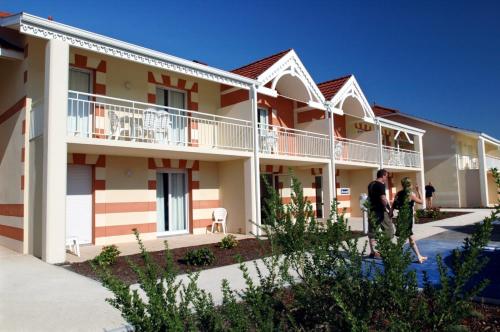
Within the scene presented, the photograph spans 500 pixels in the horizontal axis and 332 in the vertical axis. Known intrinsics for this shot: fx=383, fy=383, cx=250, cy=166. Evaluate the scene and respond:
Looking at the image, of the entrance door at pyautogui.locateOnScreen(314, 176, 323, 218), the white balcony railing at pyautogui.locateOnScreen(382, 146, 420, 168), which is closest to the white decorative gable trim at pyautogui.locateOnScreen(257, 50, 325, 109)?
the entrance door at pyautogui.locateOnScreen(314, 176, 323, 218)

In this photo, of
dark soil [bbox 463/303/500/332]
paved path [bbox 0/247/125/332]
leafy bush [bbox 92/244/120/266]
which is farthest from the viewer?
leafy bush [bbox 92/244/120/266]

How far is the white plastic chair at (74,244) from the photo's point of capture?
8.91 m

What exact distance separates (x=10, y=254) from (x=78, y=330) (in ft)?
19.7

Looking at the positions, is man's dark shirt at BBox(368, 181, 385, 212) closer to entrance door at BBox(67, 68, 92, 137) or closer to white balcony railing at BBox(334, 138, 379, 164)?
entrance door at BBox(67, 68, 92, 137)

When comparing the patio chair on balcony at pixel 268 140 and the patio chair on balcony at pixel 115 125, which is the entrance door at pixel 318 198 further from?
the patio chair on balcony at pixel 115 125

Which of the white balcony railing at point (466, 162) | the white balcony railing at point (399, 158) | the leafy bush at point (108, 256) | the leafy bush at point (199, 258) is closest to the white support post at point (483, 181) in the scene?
the white balcony railing at point (466, 162)

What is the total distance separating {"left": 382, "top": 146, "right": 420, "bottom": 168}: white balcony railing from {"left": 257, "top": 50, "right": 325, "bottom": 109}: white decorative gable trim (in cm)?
687

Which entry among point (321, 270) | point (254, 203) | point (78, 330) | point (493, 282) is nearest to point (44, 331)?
point (78, 330)

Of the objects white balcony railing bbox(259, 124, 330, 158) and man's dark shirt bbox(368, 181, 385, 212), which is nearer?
man's dark shirt bbox(368, 181, 385, 212)

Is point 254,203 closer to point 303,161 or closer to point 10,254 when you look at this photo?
point 303,161

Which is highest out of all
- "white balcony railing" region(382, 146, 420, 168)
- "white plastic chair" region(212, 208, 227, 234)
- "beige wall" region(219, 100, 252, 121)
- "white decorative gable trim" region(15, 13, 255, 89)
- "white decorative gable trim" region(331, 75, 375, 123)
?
"white decorative gable trim" region(331, 75, 375, 123)

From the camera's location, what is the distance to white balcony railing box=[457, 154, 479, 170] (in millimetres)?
26778

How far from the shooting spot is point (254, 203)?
12.4m

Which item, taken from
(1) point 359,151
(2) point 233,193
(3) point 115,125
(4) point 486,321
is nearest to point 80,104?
(3) point 115,125
